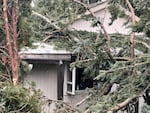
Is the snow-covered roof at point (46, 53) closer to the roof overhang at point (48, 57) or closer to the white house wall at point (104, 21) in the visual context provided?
the roof overhang at point (48, 57)

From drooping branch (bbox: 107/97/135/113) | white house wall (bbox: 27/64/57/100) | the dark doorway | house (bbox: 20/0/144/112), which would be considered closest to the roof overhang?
house (bbox: 20/0/144/112)

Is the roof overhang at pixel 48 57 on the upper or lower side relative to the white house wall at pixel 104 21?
lower

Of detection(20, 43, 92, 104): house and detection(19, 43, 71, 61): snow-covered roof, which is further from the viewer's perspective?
detection(20, 43, 92, 104): house

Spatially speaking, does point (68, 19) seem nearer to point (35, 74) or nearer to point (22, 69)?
point (35, 74)

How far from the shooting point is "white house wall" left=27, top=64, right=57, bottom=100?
10.4 meters

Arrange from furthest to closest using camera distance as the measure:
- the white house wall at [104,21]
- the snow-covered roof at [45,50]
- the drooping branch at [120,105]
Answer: the white house wall at [104,21] → the snow-covered roof at [45,50] → the drooping branch at [120,105]

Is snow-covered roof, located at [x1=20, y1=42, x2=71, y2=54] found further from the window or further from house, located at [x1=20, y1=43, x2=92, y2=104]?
the window

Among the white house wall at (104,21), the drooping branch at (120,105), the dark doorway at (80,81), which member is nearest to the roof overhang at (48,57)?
the dark doorway at (80,81)

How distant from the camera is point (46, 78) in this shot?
10.6 m

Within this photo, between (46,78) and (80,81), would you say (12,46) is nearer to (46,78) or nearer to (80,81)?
(46,78)

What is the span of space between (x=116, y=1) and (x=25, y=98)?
4.88 meters

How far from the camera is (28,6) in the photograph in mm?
6242

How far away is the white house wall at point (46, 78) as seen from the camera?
34.0 ft

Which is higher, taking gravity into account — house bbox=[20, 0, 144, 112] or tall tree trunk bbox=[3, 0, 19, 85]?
tall tree trunk bbox=[3, 0, 19, 85]
